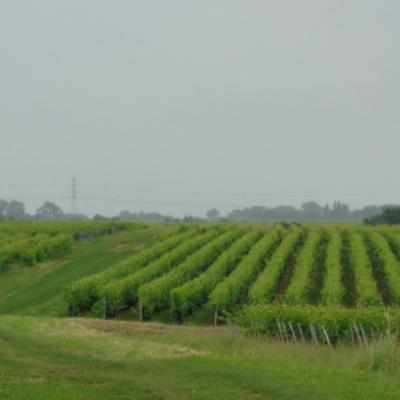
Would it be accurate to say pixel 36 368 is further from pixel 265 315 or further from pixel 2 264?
pixel 2 264

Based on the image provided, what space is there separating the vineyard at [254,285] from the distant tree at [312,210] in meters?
123

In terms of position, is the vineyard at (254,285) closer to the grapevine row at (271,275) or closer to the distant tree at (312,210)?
the grapevine row at (271,275)

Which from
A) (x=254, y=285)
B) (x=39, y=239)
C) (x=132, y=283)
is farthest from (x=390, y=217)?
(x=132, y=283)

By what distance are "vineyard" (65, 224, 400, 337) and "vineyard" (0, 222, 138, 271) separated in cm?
799

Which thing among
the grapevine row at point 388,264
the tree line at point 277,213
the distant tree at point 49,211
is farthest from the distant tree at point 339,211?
the grapevine row at point 388,264

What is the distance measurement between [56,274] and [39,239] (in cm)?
786

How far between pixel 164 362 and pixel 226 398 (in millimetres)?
4035

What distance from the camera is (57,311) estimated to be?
33.4 m

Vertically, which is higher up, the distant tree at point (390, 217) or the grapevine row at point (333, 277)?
the distant tree at point (390, 217)

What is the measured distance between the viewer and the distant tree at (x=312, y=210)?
170 meters

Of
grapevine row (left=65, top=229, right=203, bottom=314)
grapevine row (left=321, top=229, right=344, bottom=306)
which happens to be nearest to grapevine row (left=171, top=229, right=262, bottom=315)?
grapevine row (left=65, top=229, right=203, bottom=314)

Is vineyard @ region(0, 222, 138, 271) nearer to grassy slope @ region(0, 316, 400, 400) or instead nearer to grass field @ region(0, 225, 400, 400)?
grass field @ region(0, 225, 400, 400)

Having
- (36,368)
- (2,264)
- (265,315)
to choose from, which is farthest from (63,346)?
(2,264)

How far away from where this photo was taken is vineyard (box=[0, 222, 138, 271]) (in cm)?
4541
